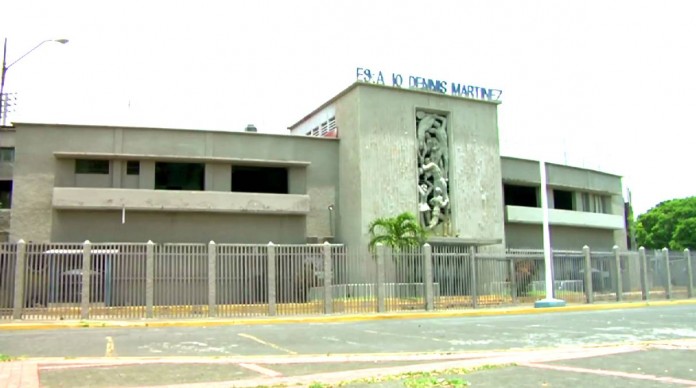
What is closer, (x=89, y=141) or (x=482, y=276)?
(x=482, y=276)

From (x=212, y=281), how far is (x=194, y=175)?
10.8 m

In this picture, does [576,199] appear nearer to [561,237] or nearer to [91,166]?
[561,237]

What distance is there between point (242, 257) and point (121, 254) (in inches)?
150

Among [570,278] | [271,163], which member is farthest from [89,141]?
[570,278]

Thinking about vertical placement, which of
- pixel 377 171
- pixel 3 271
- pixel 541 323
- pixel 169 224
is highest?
pixel 377 171

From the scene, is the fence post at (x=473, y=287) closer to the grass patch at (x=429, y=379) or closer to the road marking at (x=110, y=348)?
the road marking at (x=110, y=348)

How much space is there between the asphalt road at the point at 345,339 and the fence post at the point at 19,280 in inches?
94.4

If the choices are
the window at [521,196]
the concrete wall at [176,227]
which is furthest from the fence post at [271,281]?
the window at [521,196]

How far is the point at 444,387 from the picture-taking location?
22.9 ft

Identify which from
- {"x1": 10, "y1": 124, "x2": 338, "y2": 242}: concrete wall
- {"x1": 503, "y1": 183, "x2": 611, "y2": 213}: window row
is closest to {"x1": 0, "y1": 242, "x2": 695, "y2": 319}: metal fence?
{"x1": 10, "y1": 124, "x2": 338, "y2": 242}: concrete wall

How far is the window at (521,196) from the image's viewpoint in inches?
1561

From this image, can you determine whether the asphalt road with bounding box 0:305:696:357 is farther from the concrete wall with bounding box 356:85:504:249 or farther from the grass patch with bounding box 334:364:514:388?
the concrete wall with bounding box 356:85:504:249

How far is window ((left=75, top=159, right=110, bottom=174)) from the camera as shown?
29078mm

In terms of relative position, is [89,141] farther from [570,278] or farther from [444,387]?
[444,387]
